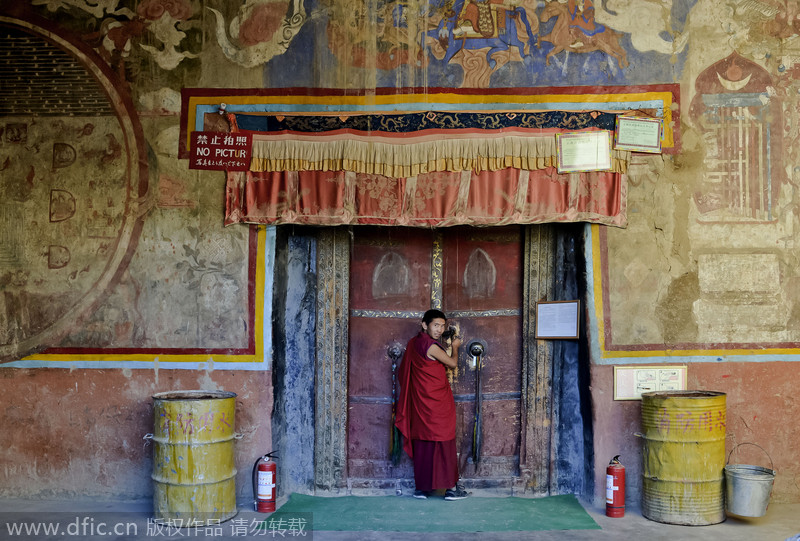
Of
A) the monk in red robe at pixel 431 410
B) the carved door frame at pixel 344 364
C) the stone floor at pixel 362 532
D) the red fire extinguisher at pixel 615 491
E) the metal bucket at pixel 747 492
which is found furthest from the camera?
the carved door frame at pixel 344 364

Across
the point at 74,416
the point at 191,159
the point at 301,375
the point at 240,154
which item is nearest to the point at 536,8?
the point at 240,154

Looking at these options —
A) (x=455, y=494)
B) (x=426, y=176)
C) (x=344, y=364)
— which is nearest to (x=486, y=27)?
(x=426, y=176)

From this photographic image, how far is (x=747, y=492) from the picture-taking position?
5.14 metres

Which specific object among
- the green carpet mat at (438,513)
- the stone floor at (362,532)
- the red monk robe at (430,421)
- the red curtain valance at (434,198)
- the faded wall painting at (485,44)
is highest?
the faded wall painting at (485,44)

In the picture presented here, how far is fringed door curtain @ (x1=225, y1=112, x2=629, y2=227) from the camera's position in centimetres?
573

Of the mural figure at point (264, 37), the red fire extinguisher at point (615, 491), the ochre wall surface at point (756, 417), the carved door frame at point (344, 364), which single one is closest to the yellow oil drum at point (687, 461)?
the red fire extinguisher at point (615, 491)

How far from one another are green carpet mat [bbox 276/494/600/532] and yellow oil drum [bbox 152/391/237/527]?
1.86 ft

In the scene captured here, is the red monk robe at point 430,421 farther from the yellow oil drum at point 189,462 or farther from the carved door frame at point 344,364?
the yellow oil drum at point 189,462

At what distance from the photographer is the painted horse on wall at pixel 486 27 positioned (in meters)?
5.84

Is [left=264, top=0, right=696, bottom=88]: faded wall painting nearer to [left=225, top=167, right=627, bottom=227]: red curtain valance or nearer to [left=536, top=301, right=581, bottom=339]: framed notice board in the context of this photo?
[left=225, top=167, right=627, bottom=227]: red curtain valance

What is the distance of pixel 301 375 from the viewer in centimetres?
620

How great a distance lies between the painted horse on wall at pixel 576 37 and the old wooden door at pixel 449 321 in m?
1.51

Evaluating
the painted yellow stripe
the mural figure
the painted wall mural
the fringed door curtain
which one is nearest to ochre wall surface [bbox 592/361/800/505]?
the painted wall mural

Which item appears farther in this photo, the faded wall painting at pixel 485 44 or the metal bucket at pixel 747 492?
the faded wall painting at pixel 485 44
